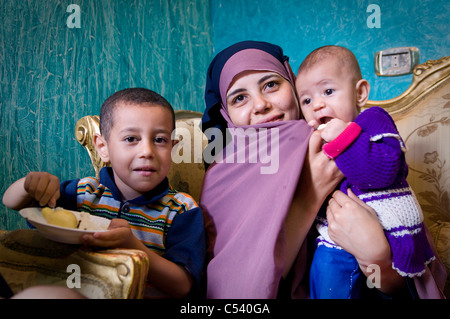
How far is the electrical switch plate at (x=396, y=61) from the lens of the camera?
7.18ft

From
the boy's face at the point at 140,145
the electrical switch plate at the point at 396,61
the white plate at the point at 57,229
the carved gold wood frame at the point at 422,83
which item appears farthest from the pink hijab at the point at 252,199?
the electrical switch plate at the point at 396,61

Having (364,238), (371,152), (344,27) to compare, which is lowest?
(364,238)

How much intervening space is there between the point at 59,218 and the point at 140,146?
38 cm

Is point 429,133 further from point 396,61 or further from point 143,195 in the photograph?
point 143,195

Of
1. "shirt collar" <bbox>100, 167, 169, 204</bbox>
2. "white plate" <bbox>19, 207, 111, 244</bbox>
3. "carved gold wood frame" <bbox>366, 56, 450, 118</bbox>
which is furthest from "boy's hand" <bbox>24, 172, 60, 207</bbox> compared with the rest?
A: "carved gold wood frame" <bbox>366, 56, 450, 118</bbox>

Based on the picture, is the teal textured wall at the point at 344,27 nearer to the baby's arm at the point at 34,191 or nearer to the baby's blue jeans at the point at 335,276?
the baby's blue jeans at the point at 335,276

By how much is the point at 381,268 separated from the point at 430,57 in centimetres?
174

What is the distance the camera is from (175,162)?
1948mm

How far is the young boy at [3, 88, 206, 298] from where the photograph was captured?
42.3 inches

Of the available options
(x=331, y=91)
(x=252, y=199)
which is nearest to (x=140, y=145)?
(x=252, y=199)

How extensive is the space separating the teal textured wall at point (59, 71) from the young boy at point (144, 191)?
0.62 meters

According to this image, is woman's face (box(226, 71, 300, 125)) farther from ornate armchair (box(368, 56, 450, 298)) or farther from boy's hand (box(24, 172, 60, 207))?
ornate armchair (box(368, 56, 450, 298))

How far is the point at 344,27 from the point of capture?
2461 mm
